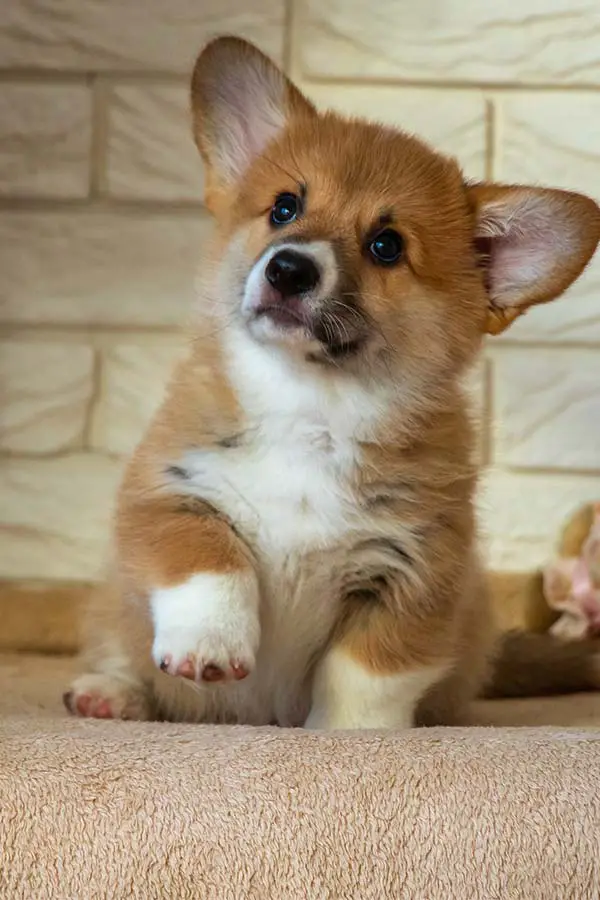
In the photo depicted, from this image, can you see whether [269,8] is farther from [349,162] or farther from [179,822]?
[179,822]

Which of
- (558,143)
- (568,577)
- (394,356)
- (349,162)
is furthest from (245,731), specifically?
(558,143)

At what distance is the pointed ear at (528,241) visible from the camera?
4.61ft

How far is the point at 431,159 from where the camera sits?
4.92 feet

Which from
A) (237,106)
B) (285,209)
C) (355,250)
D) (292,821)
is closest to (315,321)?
(355,250)

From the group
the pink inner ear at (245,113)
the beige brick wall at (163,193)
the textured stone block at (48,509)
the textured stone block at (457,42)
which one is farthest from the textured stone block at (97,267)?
the pink inner ear at (245,113)

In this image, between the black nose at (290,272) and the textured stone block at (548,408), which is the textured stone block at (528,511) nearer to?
the textured stone block at (548,408)

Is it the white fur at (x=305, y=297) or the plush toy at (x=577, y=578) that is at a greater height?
the white fur at (x=305, y=297)

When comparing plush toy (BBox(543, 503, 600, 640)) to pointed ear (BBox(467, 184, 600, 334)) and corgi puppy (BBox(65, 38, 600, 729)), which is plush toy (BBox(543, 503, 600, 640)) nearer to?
corgi puppy (BBox(65, 38, 600, 729))

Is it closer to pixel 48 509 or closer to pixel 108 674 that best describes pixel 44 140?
pixel 48 509

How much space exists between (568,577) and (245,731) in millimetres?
1159

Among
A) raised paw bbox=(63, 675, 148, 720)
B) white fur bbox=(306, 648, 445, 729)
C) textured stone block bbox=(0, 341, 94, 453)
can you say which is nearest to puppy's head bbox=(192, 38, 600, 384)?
white fur bbox=(306, 648, 445, 729)

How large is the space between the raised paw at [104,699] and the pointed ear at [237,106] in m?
0.71

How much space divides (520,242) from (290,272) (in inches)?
15.2

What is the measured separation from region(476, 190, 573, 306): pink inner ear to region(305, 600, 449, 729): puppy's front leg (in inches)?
19.0
